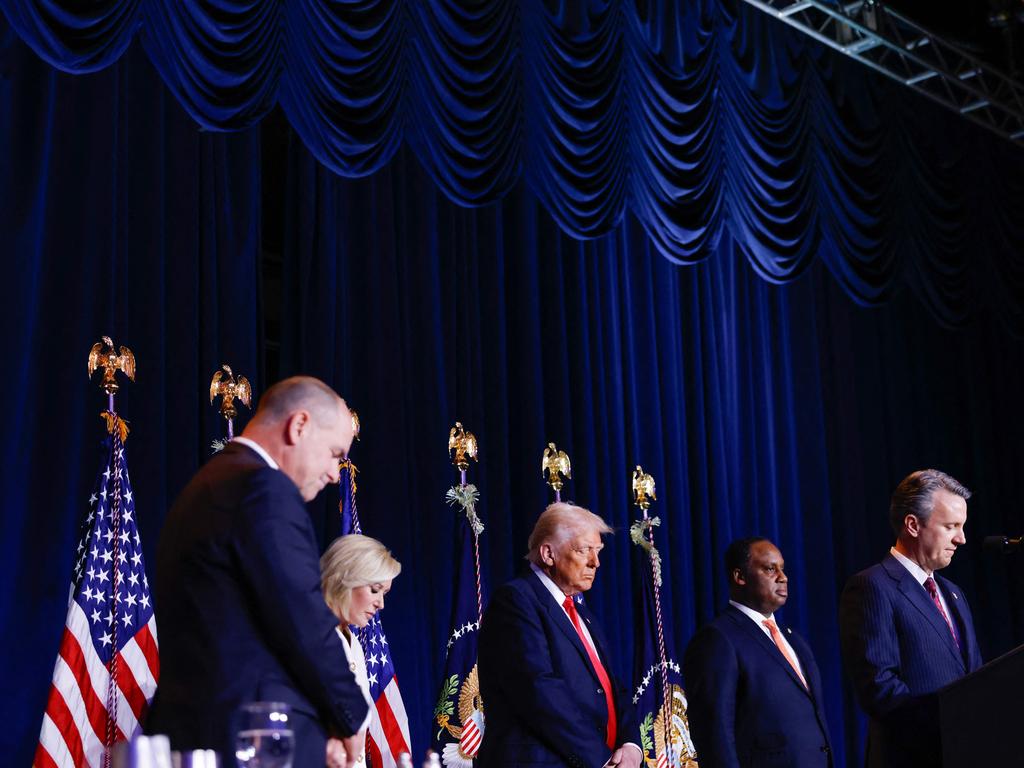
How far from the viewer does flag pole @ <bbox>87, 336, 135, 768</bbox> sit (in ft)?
15.7

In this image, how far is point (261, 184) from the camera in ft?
21.8

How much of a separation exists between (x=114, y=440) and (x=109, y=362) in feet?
1.09

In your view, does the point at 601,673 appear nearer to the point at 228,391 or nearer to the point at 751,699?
the point at 751,699

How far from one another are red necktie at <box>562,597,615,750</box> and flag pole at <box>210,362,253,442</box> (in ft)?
5.56

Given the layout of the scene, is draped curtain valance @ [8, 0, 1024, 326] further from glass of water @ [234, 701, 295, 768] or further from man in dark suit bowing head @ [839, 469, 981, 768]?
glass of water @ [234, 701, 295, 768]

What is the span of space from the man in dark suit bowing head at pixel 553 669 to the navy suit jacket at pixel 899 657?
0.79 m

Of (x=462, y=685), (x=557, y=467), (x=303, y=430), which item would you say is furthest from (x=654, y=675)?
(x=303, y=430)

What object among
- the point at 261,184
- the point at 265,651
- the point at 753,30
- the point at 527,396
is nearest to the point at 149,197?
the point at 261,184

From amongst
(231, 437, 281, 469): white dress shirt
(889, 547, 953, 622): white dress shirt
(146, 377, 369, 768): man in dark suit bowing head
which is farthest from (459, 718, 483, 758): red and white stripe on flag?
(231, 437, 281, 469): white dress shirt

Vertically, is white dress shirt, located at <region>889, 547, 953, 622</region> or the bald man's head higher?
the bald man's head

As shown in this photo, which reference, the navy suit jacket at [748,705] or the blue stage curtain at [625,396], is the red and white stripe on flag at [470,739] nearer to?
the blue stage curtain at [625,396]

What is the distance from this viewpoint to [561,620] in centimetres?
452

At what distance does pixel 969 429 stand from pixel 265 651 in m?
8.61

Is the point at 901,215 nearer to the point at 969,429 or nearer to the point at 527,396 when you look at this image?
the point at 969,429
